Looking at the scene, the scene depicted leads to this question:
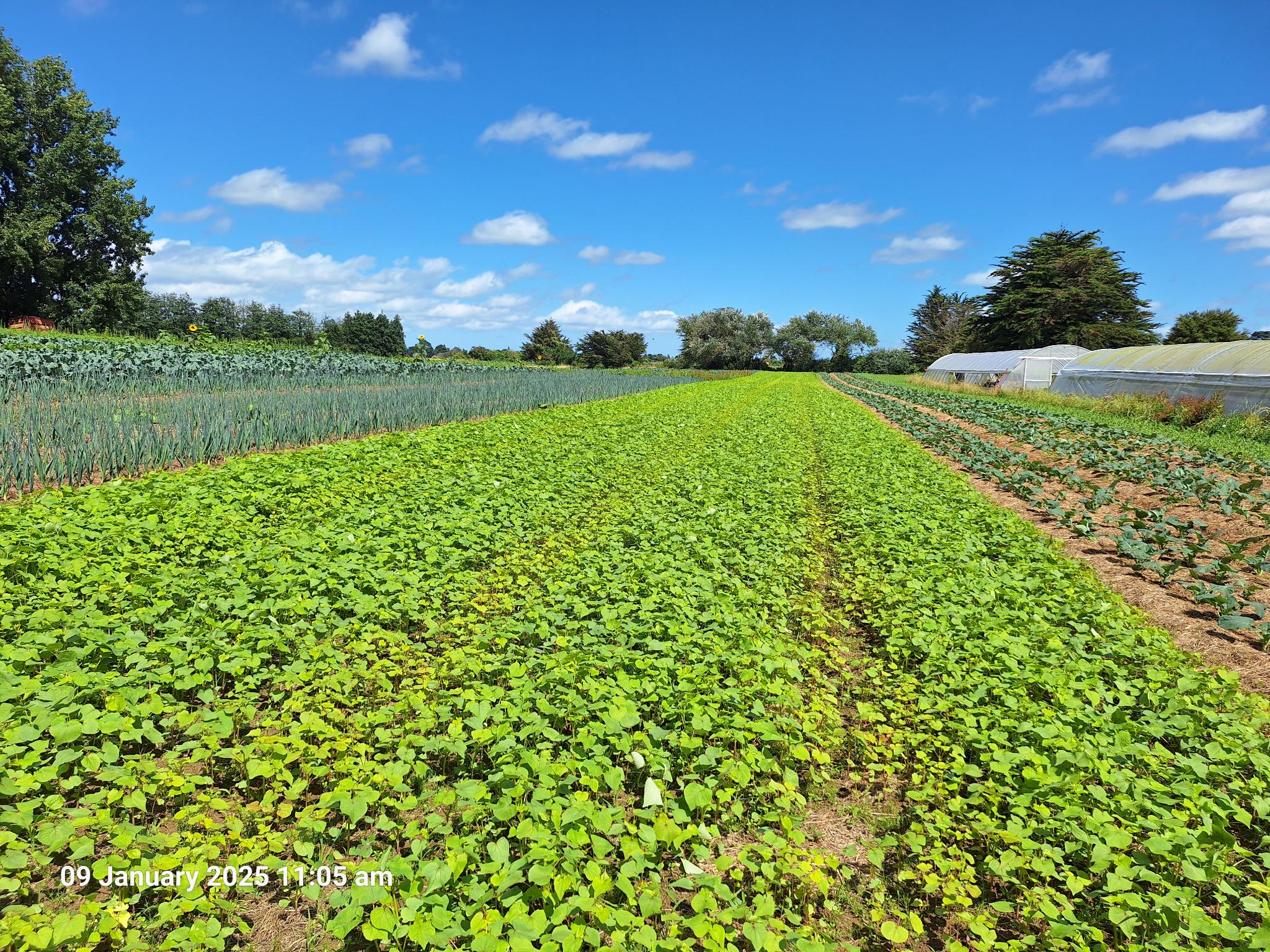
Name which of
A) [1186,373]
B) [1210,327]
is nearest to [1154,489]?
[1186,373]

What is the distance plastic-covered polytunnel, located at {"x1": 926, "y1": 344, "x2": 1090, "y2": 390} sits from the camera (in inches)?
1364

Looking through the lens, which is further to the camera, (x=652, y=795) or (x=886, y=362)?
(x=886, y=362)

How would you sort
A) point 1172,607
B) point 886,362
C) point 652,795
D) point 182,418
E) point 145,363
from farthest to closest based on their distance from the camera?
point 886,362 → point 145,363 → point 182,418 → point 1172,607 → point 652,795

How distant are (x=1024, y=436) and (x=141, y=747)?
60.5 ft

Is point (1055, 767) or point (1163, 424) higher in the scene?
point (1163, 424)

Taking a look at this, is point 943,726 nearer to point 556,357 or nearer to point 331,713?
point 331,713

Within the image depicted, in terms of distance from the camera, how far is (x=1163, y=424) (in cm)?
1902

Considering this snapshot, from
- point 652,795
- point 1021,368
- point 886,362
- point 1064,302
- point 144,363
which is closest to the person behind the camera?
point 652,795

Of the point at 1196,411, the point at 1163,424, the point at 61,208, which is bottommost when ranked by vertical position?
the point at 1163,424

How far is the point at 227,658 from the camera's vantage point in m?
3.66

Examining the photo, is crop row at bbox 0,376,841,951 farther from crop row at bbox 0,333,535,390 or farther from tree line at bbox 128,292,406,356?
tree line at bbox 128,292,406,356

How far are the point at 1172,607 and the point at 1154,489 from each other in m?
5.60

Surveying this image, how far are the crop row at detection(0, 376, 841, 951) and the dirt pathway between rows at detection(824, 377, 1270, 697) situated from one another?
290 centimetres

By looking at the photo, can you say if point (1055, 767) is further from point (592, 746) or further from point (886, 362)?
point (886, 362)
